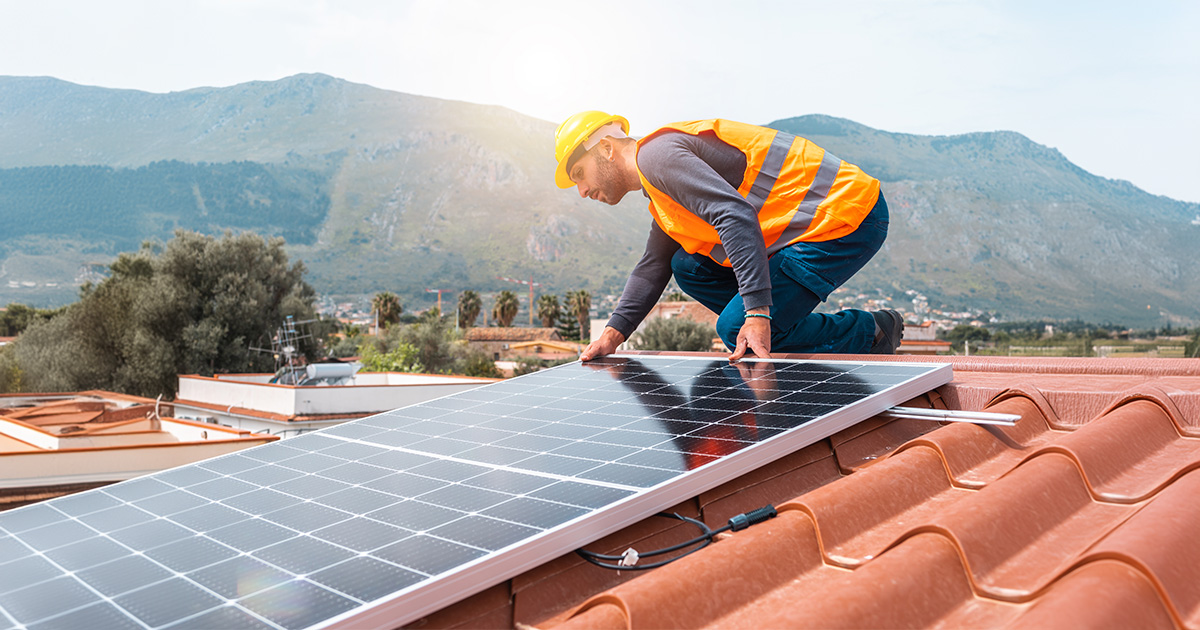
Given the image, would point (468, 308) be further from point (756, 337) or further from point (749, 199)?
point (756, 337)

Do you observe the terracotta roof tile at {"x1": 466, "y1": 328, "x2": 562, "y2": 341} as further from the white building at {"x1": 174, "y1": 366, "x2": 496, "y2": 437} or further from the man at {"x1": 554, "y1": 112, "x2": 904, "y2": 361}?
the man at {"x1": 554, "y1": 112, "x2": 904, "y2": 361}

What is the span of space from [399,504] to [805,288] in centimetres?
296

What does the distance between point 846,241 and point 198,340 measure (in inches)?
1975

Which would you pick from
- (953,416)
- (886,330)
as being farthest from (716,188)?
(886,330)

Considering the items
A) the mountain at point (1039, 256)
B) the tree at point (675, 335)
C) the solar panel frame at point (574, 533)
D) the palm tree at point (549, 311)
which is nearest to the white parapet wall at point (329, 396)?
the tree at point (675, 335)

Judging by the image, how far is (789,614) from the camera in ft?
5.09

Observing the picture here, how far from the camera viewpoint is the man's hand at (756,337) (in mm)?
4242

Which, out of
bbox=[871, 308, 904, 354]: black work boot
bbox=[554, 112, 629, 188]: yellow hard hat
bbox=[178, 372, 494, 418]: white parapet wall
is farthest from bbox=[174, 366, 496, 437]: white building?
bbox=[554, 112, 629, 188]: yellow hard hat

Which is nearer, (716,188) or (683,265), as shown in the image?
(716,188)

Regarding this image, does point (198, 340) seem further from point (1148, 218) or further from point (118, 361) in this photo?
point (1148, 218)

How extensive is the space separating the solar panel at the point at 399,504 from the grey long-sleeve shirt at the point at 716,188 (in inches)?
→ 21.7

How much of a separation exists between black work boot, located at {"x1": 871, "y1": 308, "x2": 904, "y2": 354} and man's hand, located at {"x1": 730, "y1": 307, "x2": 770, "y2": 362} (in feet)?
5.04

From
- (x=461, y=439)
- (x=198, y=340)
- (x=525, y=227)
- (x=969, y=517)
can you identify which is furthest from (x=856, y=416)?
(x=525, y=227)

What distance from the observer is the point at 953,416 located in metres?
3.07
